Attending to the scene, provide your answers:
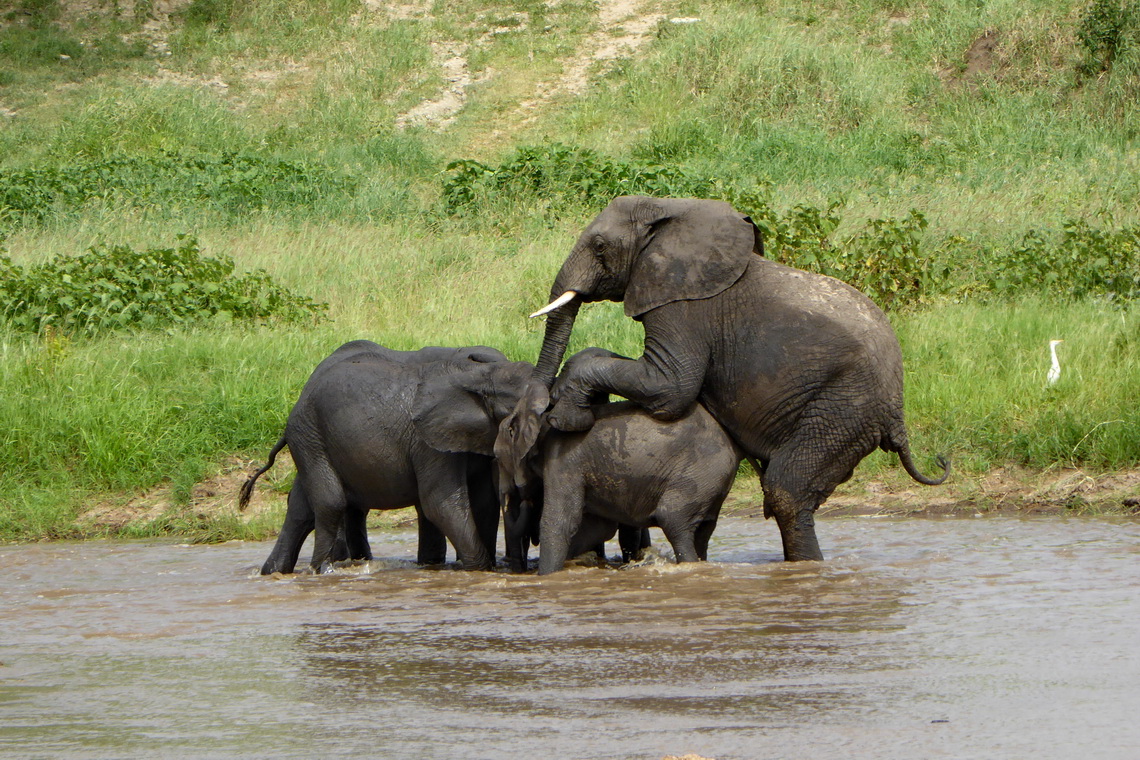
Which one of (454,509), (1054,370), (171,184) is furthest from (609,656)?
(171,184)

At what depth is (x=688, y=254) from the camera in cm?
660

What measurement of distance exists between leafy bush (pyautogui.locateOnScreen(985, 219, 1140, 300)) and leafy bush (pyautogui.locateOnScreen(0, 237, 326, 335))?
5.28 metres

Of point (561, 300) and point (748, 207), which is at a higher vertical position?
point (561, 300)

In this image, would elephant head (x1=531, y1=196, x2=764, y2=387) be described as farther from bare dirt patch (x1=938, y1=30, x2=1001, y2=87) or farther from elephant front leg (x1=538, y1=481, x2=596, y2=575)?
bare dirt patch (x1=938, y1=30, x2=1001, y2=87)

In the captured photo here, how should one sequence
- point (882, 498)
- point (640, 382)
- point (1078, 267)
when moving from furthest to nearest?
point (1078, 267)
point (882, 498)
point (640, 382)

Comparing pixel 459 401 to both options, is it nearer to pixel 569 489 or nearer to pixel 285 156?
pixel 569 489

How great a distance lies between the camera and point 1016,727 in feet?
13.0

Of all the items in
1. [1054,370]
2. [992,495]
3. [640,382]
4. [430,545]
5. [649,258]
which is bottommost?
[992,495]

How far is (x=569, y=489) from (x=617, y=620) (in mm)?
1130

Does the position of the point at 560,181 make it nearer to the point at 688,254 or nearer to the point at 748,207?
the point at 748,207

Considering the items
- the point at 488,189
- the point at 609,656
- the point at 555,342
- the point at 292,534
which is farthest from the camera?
the point at 488,189

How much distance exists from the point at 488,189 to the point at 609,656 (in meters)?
10.9

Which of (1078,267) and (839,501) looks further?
(1078,267)

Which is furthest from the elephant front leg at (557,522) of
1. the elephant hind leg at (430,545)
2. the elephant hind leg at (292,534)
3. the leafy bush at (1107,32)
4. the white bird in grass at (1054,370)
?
the leafy bush at (1107,32)
